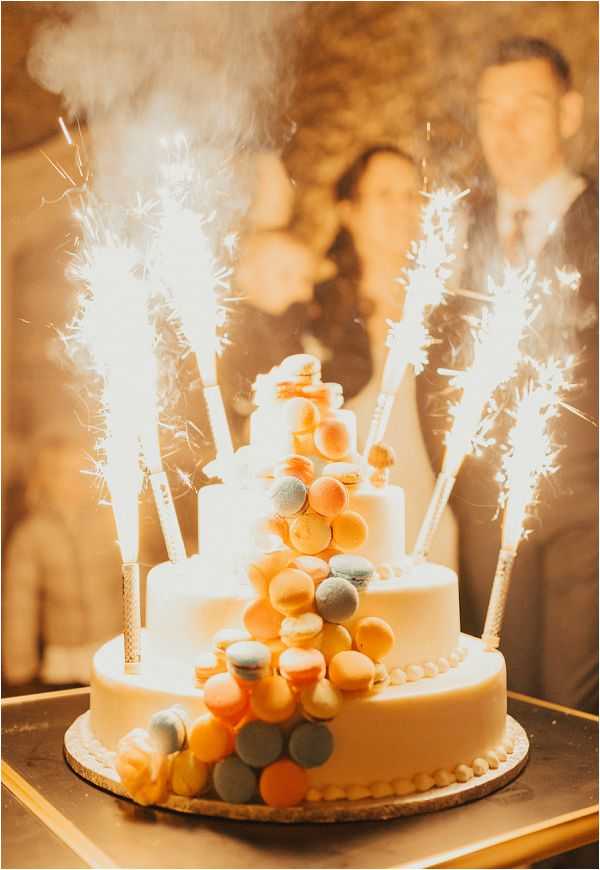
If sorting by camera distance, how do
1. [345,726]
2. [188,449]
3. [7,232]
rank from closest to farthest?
[345,726], [7,232], [188,449]

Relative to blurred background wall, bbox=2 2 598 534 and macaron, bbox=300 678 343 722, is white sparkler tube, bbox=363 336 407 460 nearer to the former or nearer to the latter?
macaron, bbox=300 678 343 722

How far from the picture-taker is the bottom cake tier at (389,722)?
200 centimetres

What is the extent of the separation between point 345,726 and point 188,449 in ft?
4.10

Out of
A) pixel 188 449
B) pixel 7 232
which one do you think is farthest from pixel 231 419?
pixel 7 232

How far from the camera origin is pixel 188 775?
1.99 meters

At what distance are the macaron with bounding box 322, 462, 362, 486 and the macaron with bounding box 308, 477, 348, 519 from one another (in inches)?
3.0

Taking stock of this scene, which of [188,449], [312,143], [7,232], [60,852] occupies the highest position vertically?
[312,143]

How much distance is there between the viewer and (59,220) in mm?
2916

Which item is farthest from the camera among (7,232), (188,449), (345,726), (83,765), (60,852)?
(188,449)

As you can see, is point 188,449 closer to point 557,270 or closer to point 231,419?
point 231,419

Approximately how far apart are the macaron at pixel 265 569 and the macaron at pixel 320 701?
20cm

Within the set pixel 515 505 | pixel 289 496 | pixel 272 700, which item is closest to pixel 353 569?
pixel 289 496

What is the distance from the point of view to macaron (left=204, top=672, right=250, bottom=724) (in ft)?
6.40

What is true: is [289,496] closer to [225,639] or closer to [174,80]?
[225,639]
